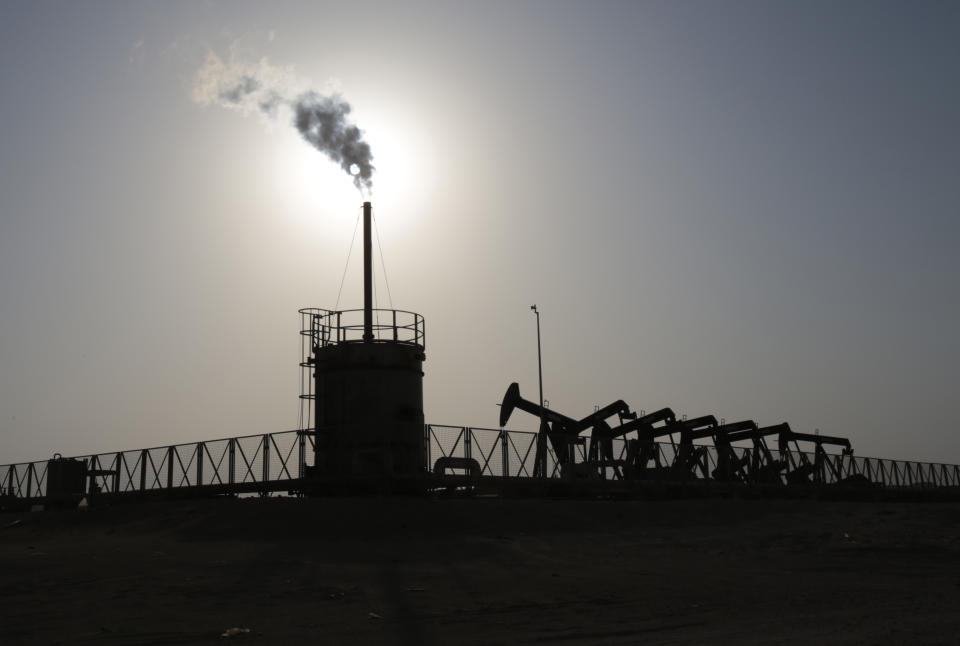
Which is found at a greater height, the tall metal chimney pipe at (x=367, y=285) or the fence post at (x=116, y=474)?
the tall metal chimney pipe at (x=367, y=285)

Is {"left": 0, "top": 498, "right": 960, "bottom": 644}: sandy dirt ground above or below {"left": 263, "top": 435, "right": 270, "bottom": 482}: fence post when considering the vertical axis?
below

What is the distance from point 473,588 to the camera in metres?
12.9

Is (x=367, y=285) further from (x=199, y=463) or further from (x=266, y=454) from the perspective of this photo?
(x=199, y=463)

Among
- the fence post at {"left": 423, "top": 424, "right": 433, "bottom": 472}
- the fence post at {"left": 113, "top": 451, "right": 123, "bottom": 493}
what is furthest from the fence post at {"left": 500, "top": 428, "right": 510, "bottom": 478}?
the fence post at {"left": 113, "top": 451, "right": 123, "bottom": 493}

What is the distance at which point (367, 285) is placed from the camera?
27.9 metres

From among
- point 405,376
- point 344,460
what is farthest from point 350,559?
point 405,376

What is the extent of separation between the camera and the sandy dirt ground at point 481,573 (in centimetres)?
990

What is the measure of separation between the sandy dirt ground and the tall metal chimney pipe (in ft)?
23.9

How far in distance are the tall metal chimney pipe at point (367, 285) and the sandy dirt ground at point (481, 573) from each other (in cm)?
729

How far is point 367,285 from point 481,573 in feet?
48.3

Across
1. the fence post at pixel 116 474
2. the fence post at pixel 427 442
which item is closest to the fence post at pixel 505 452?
the fence post at pixel 427 442

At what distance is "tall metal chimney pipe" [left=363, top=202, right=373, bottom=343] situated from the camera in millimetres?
27422

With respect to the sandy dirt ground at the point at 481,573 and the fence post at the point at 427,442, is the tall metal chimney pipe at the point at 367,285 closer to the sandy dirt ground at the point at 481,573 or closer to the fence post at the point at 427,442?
the fence post at the point at 427,442

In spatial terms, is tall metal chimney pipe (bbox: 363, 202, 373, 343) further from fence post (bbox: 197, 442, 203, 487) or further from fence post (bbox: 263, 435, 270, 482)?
fence post (bbox: 197, 442, 203, 487)
